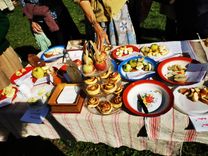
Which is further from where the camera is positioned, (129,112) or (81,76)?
(81,76)

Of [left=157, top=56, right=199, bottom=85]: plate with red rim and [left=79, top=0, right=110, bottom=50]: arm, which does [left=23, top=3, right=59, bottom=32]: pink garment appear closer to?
[left=79, top=0, right=110, bottom=50]: arm

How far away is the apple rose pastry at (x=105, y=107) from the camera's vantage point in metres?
1.99

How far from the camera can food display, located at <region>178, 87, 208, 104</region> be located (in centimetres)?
196

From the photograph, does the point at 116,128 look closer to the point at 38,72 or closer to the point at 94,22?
the point at 38,72

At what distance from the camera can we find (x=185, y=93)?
2053 millimetres

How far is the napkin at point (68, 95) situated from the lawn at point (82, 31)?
126 cm

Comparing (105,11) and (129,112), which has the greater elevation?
(105,11)

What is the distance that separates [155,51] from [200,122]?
3.47ft

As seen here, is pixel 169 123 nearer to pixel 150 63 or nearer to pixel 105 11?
pixel 150 63

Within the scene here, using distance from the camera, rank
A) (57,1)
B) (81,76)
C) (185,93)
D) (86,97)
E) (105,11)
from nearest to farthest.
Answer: (185,93) < (86,97) < (81,76) < (105,11) < (57,1)

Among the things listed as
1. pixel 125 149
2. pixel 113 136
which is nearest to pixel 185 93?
pixel 113 136

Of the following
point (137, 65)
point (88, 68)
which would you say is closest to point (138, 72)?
point (137, 65)

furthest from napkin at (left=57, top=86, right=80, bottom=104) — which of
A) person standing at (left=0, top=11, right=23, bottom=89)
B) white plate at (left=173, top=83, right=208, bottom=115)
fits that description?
person standing at (left=0, top=11, right=23, bottom=89)

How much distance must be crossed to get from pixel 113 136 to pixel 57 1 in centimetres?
253
